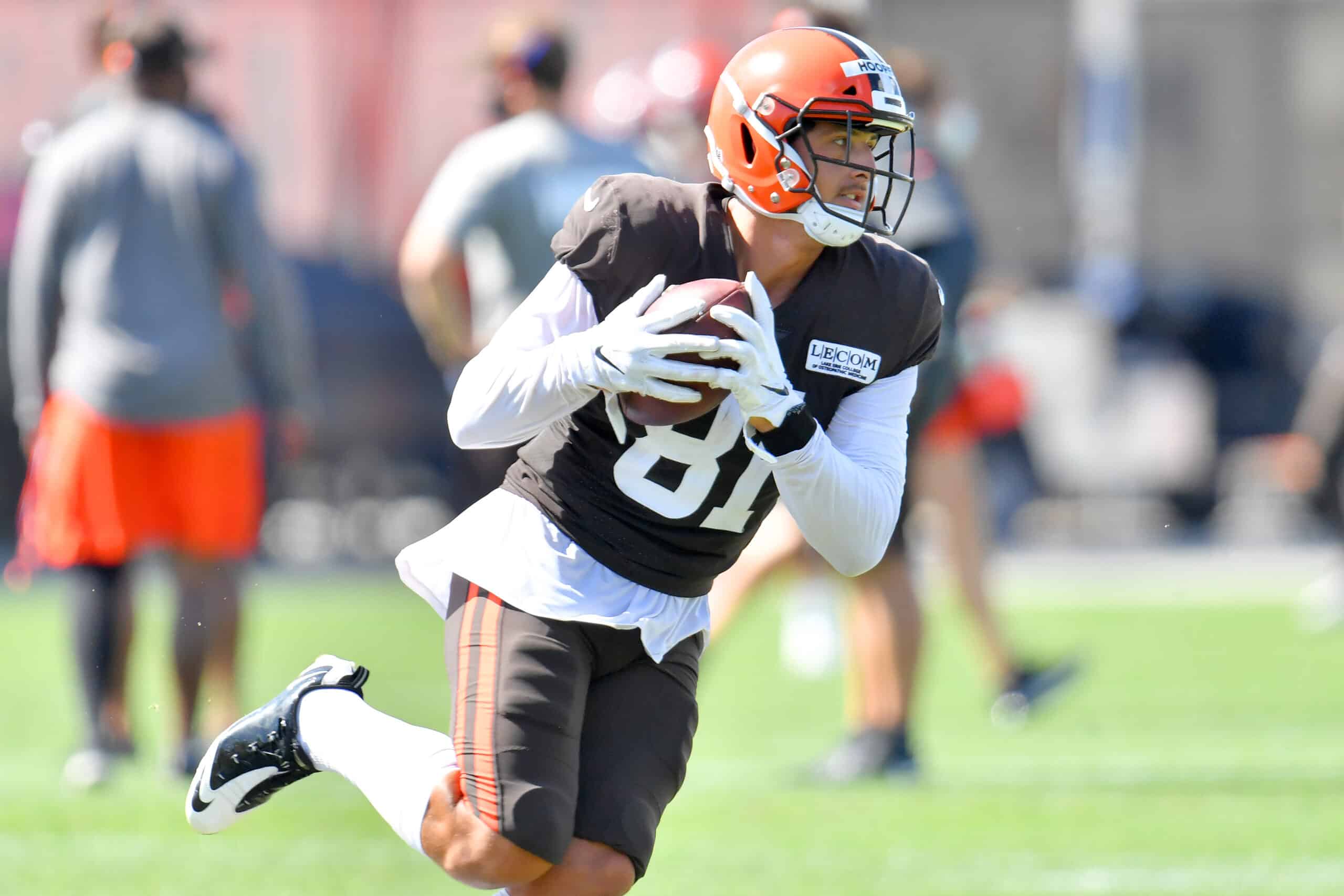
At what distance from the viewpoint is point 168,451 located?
238 inches

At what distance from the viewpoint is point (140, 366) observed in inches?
234

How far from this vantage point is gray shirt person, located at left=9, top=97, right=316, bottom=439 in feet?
19.6

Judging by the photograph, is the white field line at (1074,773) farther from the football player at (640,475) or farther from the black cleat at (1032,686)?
the football player at (640,475)

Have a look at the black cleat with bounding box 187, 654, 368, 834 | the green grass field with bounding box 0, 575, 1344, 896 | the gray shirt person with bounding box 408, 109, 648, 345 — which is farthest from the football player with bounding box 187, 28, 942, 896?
the gray shirt person with bounding box 408, 109, 648, 345

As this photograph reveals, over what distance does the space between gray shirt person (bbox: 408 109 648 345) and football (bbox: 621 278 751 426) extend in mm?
2241

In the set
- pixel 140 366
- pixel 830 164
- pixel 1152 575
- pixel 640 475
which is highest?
pixel 830 164

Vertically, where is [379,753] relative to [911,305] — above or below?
below

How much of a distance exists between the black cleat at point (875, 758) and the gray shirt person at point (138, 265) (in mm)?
2106

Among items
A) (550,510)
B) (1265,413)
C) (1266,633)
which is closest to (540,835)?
(550,510)

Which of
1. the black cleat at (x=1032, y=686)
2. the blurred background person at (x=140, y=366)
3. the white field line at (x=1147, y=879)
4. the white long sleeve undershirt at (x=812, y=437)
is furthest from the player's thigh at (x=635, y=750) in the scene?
the black cleat at (x=1032, y=686)

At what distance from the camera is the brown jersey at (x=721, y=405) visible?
133 inches

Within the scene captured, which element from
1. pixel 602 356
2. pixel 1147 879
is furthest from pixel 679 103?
pixel 602 356

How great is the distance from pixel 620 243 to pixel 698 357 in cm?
33

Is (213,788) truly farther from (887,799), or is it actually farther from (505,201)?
(887,799)
